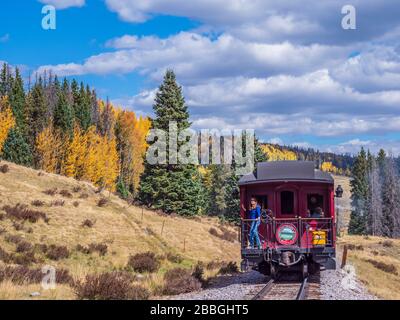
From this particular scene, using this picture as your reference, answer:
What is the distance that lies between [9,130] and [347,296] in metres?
53.8

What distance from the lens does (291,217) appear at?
15.8 metres

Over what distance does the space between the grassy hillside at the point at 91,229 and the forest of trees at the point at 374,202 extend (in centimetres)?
4660

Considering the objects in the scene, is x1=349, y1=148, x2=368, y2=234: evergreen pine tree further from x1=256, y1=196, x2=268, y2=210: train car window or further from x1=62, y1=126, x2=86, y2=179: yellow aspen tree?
x1=256, y1=196, x2=268, y2=210: train car window

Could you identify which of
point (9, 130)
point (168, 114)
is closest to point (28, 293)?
point (168, 114)

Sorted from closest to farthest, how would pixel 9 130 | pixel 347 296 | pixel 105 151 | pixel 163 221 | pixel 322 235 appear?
pixel 347 296, pixel 322 235, pixel 163 221, pixel 9 130, pixel 105 151

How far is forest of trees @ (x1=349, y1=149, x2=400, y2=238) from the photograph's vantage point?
80.3m

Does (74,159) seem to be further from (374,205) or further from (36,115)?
(374,205)

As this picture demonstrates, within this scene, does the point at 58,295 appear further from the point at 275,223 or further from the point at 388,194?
the point at 388,194

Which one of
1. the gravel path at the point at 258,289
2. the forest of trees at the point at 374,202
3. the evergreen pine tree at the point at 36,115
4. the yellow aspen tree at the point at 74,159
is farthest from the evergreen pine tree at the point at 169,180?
the forest of trees at the point at 374,202

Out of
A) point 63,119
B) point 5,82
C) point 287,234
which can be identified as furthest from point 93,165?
point 287,234

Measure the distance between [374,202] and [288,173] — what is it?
260 feet

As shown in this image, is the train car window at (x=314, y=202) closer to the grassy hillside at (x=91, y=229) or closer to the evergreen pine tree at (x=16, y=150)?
the grassy hillside at (x=91, y=229)

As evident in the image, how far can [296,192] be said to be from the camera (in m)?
15.8

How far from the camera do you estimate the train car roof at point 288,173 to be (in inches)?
609
